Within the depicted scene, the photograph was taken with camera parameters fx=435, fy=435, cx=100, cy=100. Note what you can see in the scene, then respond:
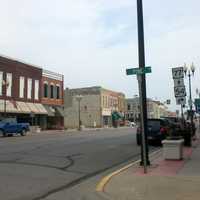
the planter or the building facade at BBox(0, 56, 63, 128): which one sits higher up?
the building facade at BBox(0, 56, 63, 128)

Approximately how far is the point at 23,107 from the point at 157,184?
50.7 meters

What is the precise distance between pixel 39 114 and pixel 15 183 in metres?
53.6

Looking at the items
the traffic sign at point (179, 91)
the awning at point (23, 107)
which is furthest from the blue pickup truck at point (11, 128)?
the traffic sign at point (179, 91)

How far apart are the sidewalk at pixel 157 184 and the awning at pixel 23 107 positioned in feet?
145

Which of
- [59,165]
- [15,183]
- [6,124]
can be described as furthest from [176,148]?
[6,124]

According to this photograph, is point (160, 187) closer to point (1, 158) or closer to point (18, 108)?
point (1, 158)

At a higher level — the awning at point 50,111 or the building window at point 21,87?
the building window at point 21,87

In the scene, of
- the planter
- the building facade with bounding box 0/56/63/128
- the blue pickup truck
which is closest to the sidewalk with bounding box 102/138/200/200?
the planter

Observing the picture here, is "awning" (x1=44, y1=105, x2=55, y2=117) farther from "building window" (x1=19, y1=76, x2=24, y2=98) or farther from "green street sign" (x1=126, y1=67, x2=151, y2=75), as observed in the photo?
"green street sign" (x1=126, y1=67, x2=151, y2=75)

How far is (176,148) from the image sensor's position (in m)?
16.0

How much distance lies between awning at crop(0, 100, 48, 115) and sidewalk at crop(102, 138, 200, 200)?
44064 millimetres

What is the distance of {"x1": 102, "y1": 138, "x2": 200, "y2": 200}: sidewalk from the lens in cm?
909

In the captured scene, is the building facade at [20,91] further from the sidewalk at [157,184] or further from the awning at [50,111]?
the sidewalk at [157,184]

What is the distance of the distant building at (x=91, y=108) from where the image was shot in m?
97.5
